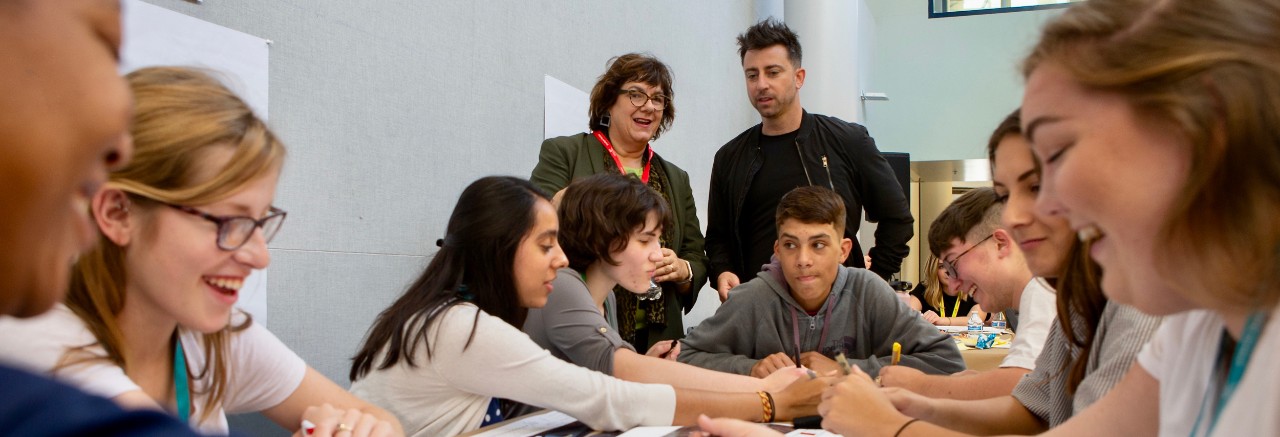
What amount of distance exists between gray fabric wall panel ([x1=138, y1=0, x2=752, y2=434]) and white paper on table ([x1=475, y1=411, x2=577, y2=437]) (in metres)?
0.90

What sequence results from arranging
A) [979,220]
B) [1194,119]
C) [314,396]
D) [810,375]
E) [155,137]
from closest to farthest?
[1194,119], [155,137], [314,396], [810,375], [979,220]

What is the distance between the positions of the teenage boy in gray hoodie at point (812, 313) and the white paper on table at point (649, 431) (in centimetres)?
94

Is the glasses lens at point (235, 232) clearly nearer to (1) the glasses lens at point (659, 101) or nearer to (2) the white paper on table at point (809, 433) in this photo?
(2) the white paper on table at point (809, 433)

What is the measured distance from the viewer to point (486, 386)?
1747mm

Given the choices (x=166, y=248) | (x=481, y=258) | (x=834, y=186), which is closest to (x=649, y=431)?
(x=481, y=258)

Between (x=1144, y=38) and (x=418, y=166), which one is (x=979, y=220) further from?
(x=1144, y=38)

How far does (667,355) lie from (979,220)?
40.0 inches

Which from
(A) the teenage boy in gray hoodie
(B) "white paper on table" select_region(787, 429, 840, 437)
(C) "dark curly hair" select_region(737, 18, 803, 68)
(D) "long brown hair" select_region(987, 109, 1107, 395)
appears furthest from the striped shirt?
(C) "dark curly hair" select_region(737, 18, 803, 68)

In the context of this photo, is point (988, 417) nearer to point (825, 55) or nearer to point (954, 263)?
point (954, 263)

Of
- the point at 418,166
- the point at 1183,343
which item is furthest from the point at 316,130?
the point at 1183,343

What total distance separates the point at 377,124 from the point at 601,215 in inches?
32.2

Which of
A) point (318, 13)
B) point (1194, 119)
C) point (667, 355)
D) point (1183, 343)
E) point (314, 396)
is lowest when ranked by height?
point (667, 355)

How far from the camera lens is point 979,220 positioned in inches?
112

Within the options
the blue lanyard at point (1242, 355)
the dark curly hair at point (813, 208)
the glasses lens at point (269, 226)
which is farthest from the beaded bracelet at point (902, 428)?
the dark curly hair at point (813, 208)
